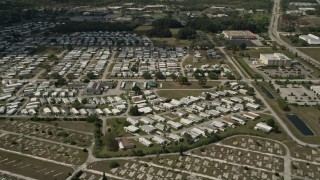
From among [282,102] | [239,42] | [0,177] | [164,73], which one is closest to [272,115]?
[282,102]

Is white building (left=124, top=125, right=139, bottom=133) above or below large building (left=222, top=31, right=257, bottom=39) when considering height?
above

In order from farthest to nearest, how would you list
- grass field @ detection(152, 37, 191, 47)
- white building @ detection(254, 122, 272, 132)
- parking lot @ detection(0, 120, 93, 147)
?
grass field @ detection(152, 37, 191, 47)
white building @ detection(254, 122, 272, 132)
parking lot @ detection(0, 120, 93, 147)

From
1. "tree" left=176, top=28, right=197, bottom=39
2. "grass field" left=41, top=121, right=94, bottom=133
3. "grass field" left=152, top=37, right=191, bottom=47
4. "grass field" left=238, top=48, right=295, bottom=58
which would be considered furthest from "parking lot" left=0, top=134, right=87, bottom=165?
"tree" left=176, top=28, right=197, bottom=39

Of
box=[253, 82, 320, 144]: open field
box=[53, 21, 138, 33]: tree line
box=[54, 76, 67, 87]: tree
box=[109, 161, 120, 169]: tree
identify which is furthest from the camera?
box=[53, 21, 138, 33]: tree line

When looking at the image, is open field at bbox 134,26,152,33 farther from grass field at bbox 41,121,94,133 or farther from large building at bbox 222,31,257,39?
grass field at bbox 41,121,94,133

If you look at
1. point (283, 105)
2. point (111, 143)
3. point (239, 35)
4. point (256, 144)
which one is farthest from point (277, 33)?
point (111, 143)

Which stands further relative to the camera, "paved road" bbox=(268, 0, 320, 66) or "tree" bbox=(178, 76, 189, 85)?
"paved road" bbox=(268, 0, 320, 66)

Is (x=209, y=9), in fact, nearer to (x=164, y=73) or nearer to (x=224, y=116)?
(x=164, y=73)

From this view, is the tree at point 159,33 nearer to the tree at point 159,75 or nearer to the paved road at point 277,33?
the paved road at point 277,33
